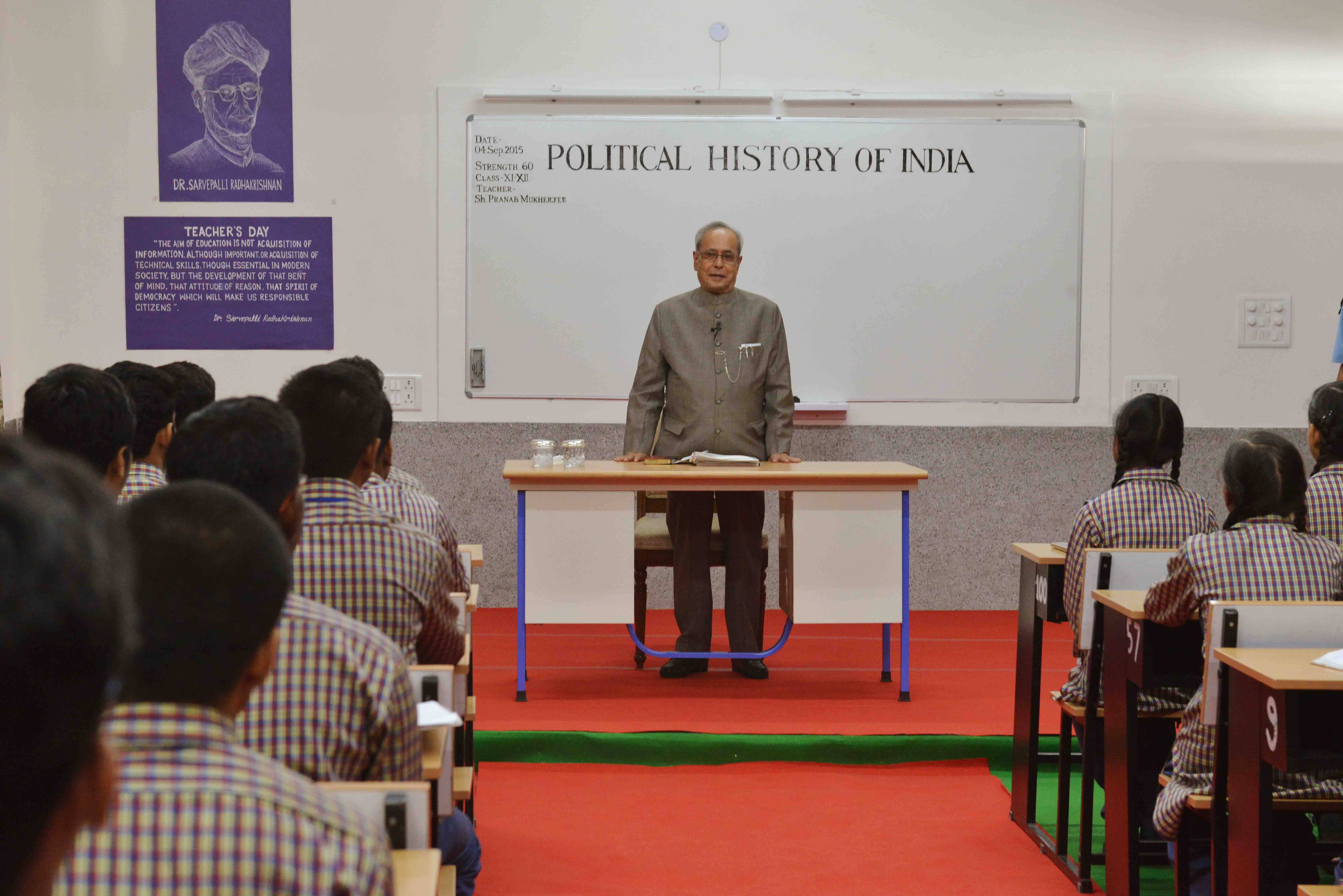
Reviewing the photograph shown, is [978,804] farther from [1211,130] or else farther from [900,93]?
[1211,130]

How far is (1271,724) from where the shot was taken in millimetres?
1905

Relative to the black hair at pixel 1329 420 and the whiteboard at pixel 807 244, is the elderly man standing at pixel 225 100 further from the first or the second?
the black hair at pixel 1329 420

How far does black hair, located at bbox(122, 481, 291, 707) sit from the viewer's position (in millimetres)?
915

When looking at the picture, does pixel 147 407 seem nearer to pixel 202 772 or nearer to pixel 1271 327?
pixel 202 772

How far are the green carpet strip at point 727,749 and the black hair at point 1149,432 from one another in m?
1.03

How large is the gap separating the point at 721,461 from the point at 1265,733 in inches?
91.6

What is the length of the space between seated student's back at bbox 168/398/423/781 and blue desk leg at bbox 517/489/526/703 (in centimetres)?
242

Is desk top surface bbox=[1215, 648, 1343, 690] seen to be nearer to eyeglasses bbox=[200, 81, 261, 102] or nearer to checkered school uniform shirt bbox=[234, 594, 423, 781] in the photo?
checkered school uniform shirt bbox=[234, 594, 423, 781]

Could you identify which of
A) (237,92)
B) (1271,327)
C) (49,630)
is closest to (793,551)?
(1271,327)

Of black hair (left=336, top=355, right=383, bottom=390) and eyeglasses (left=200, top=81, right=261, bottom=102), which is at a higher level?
eyeglasses (left=200, top=81, right=261, bottom=102)

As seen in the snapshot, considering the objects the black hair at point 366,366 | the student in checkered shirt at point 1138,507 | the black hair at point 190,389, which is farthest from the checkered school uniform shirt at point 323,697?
the student in checkered shirt at point 1138,507

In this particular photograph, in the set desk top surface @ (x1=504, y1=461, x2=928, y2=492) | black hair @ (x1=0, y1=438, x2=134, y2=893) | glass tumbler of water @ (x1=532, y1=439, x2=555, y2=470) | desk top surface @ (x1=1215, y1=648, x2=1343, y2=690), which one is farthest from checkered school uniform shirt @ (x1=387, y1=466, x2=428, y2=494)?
black hair @ (x1=0, y1=438, x2=134, y2=893)

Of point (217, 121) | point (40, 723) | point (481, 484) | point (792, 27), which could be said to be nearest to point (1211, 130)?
point (792, 27)

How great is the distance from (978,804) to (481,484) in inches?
114
